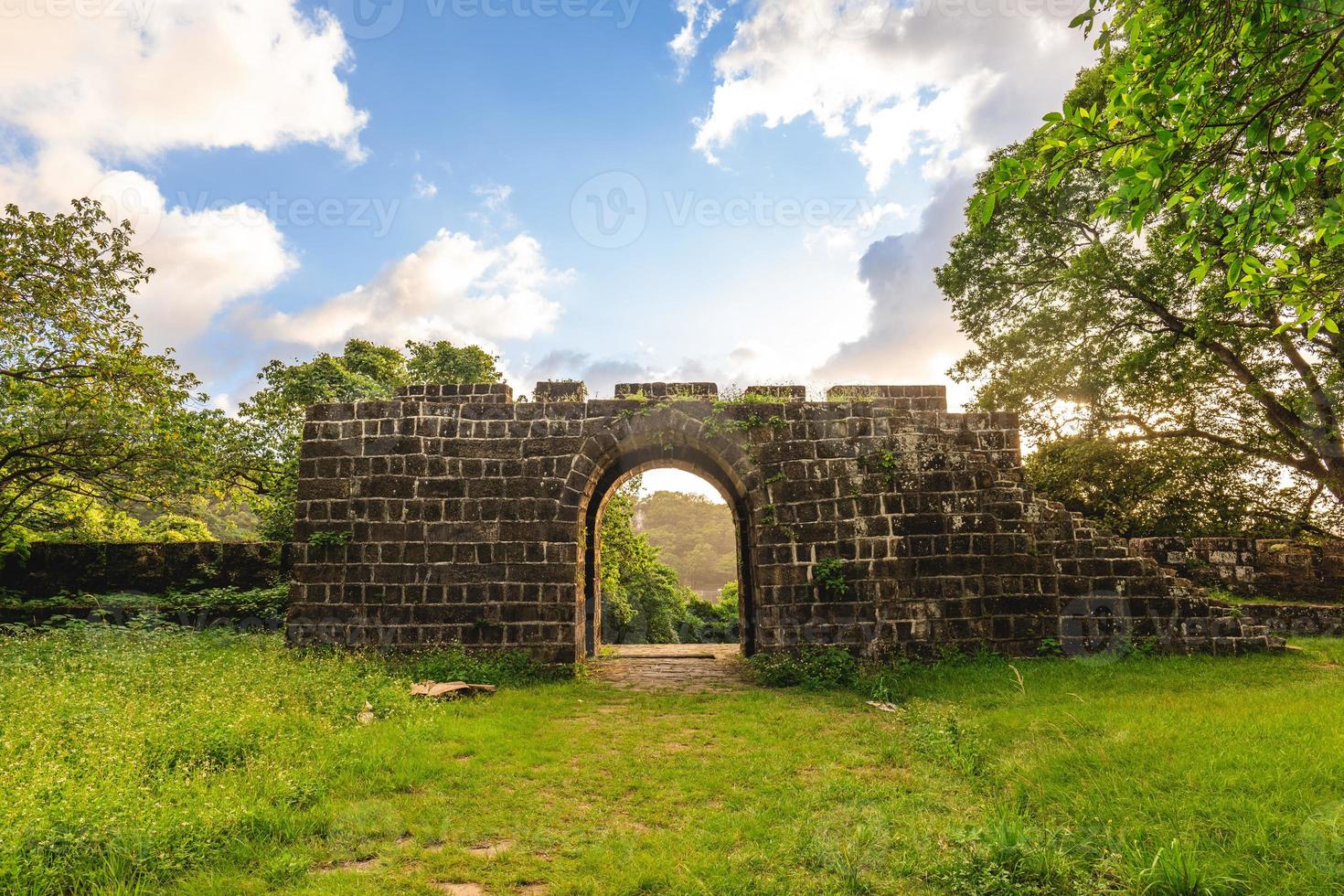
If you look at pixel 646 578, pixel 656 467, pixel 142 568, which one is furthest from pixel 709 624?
pixel 142 568

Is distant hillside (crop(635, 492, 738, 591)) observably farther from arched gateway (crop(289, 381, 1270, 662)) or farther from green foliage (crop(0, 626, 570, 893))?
green foliage (crop(0, 626, 570, 893))

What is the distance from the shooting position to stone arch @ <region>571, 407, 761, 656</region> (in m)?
10.5

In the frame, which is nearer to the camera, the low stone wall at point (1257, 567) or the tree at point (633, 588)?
the low stone wall at point (1257, 567)

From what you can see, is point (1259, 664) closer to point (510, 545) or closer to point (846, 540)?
point (846, 540)

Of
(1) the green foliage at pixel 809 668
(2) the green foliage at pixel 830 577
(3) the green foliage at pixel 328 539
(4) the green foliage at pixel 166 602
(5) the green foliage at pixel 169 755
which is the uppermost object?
(3) the green foliage at pixel 328 539

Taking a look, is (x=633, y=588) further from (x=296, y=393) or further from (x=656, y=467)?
(x=296, y=393)

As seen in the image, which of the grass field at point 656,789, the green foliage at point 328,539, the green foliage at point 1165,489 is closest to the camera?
the grass field at point 656,789

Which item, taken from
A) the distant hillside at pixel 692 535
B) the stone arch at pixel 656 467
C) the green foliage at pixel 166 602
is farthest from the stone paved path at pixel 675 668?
the distant hillside at pixel 692 535

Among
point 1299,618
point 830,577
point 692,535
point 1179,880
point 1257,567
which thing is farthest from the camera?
point 692,535

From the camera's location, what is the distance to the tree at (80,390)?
424 inches

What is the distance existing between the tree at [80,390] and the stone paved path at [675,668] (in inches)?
365

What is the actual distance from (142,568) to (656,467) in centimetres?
1065

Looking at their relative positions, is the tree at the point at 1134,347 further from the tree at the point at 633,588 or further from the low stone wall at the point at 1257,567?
the tree at the point at 633,588

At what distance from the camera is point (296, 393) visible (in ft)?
61.1
